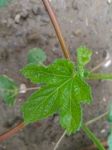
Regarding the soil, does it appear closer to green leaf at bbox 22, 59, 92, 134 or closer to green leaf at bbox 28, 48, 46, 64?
green leaf at bbox 28, 48, 46, 64

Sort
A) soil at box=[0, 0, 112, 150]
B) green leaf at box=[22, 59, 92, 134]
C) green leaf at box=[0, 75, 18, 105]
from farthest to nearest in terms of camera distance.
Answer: soil at box=[0, 0, 112, 150] < green leaf at box=[0, 75, 18, 105] < green leaf at box=[22, 59, 92, 134]

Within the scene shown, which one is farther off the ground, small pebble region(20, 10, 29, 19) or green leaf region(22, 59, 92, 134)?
small pebble region(20, 10, 29, 19)

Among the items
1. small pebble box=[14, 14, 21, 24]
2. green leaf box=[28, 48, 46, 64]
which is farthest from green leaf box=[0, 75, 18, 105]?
small pebble box=[14, 14, 21, 24]

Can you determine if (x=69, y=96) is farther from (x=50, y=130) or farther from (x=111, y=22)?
(x=111, y=22)

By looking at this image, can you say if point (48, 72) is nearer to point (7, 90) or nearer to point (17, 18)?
point (7, 90)

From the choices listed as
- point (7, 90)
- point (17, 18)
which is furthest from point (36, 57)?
point (17, 18)

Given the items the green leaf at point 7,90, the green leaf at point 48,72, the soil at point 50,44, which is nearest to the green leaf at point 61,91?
the green leaf at point 48,72

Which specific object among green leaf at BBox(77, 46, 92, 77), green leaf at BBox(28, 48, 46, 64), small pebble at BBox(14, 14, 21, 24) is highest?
small pebble at BBox(14, 14, 21, 24)

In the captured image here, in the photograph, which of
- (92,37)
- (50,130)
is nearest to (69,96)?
(50,130)
